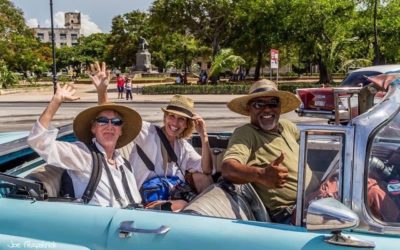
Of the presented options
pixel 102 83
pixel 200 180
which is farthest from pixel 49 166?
pixel 200 180

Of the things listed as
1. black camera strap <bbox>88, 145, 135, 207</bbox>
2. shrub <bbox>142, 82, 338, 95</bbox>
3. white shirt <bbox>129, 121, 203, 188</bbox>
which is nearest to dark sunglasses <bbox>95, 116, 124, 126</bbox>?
black camera strap <bbox>88, 145, 135, 207</bbox>

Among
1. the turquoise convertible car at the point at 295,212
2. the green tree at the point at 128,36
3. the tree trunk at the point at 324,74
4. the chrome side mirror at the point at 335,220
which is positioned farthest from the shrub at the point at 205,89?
the green tree at the point at 128,36

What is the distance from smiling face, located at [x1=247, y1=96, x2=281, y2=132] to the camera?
3657mm

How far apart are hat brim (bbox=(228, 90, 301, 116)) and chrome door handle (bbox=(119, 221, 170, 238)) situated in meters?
Answer: 1.38

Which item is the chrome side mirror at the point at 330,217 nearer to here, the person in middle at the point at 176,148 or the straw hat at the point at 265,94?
the straw hat at the point at 265,94

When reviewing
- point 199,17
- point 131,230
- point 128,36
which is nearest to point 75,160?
point 131,230

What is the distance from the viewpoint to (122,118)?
376cm

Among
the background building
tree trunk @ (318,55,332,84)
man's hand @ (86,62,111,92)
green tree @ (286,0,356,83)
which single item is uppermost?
the background building

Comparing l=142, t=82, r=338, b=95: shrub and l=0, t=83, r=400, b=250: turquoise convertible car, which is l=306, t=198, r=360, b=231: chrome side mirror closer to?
l=0, t=83, r=400, b=250: turquoise convertible car

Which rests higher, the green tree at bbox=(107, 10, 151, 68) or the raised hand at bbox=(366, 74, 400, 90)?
the green tree at bbox=(107, 10, 151, 68)

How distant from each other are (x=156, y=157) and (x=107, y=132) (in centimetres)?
76

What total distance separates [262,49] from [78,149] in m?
40.9

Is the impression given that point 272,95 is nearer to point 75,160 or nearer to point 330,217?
point 75,160

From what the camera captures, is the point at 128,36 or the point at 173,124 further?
the point at 128,36
